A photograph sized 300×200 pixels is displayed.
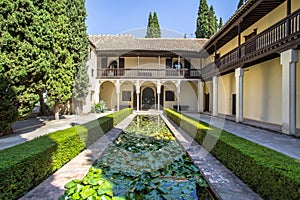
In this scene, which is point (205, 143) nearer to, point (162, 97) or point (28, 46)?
point (28, 46)

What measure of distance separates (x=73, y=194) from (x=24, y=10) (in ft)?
26.1

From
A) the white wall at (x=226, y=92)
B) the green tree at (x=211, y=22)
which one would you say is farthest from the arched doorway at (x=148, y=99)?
the green tree at (x=211, y=22)

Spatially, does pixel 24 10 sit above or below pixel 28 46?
above

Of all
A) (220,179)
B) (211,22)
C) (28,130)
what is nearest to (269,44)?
(220,179)

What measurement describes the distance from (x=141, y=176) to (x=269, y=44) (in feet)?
27.2

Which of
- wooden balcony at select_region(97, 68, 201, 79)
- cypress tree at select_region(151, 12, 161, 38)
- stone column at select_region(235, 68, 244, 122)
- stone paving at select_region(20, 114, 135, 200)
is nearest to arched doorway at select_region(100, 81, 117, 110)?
wooden balcony at select_region(97, 68, 201, 79)

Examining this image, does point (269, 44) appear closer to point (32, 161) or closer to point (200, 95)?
point (32, 161)

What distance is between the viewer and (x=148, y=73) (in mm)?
22219

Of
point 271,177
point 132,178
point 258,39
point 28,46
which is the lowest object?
point 132,178

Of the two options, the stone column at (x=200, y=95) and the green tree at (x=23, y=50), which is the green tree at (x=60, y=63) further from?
the stone column at (x=200, y=95)

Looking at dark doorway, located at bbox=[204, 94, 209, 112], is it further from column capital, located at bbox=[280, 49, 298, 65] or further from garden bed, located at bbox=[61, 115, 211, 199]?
garden bed, located at bbox=[61, 115, 211, 199]

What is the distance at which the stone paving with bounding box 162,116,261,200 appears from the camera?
3556 millimetres

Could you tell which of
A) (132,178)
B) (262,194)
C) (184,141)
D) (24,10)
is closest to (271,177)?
(262,194)

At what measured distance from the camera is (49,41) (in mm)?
8922
